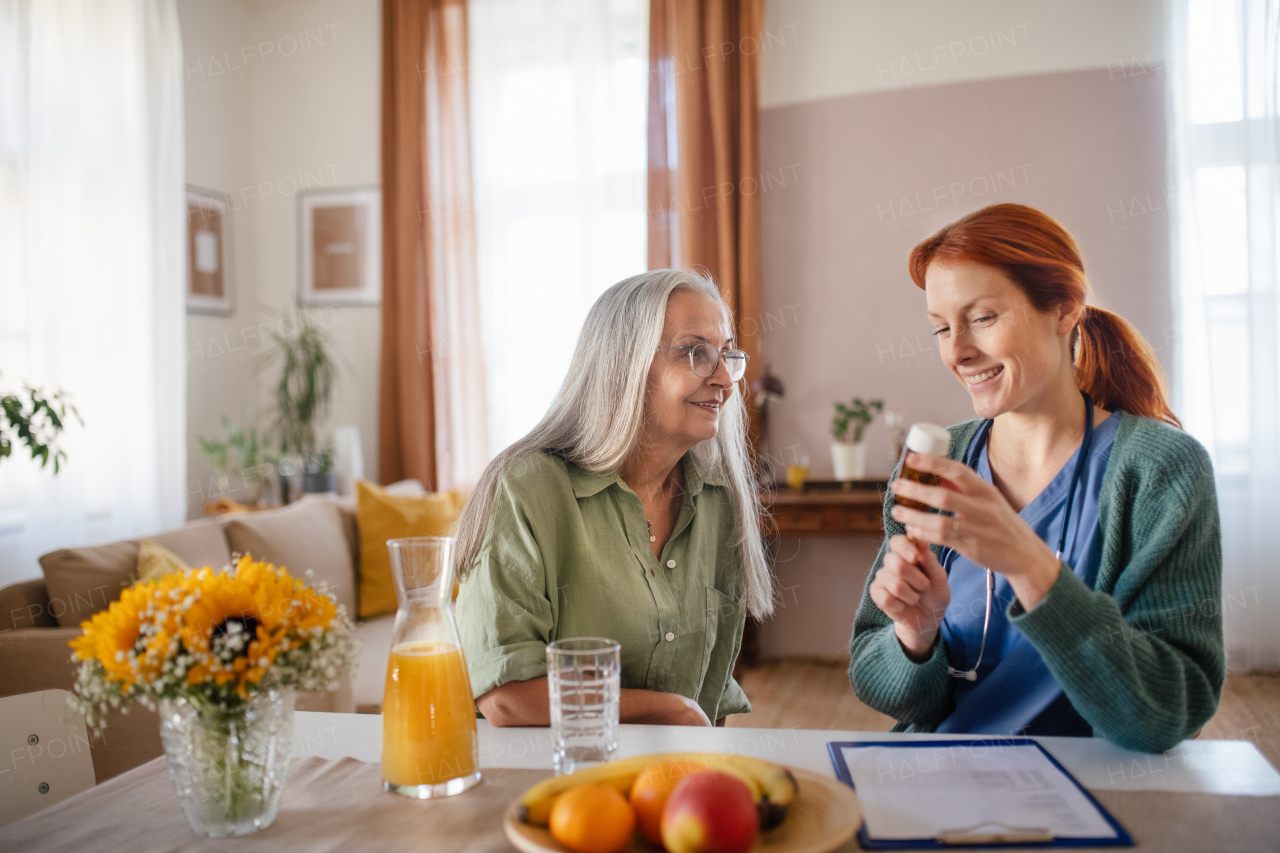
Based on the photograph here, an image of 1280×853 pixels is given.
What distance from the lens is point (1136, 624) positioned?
3.51 ft

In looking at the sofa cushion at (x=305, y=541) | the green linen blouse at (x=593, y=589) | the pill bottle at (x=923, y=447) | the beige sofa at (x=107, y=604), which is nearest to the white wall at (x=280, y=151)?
the sofa cushion at (x=305, y=541)

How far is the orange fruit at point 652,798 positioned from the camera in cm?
76

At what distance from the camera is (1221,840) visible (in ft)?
2.55

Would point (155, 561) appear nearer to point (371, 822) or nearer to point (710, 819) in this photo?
point (371, 822)

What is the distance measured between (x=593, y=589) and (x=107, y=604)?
1706 mm

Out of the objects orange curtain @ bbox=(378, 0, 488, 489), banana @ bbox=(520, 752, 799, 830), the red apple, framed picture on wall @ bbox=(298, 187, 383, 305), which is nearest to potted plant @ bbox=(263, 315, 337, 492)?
framed picture on wall @ bbox=(298, 187, 383, 305)

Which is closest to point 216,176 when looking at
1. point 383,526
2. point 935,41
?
point 383,526

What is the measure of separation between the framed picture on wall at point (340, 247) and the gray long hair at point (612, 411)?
3324mm

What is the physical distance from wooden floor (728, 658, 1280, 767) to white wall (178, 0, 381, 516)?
2296 mm

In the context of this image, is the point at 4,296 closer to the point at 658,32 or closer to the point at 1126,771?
the point at 658,32

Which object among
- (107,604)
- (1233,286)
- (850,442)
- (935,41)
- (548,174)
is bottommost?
(107,604)

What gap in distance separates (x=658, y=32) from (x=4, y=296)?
2.81m

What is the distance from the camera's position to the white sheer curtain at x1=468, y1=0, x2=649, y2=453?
418 cm

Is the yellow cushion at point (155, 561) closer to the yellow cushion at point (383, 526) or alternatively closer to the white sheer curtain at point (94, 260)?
the yellow cushion at point (383, 526)
